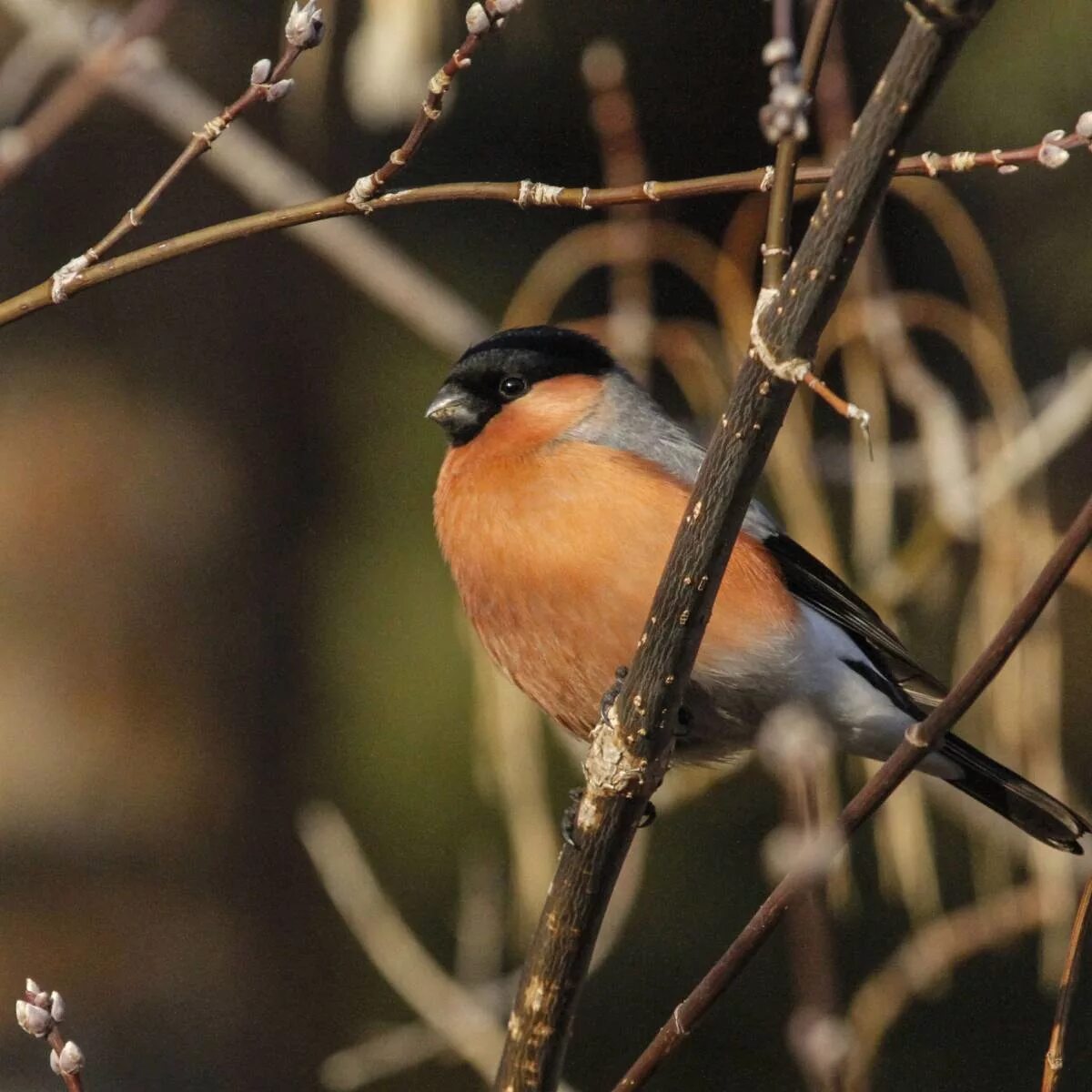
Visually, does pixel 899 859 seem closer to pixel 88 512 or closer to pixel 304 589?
pixel 304 589

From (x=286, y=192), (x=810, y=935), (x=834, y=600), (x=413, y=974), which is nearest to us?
(x=810, y=935)

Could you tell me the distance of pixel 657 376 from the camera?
4402mm

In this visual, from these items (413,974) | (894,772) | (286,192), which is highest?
(286,192)

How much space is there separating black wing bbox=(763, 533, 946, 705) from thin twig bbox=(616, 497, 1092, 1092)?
1358 millimetres

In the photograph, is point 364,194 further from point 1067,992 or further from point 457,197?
point 1067,992

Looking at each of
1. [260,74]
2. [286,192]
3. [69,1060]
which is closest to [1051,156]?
[260,74]

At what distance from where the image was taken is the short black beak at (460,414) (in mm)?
2609

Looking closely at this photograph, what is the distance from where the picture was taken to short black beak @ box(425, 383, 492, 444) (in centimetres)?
261

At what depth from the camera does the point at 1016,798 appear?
2443 millimetres

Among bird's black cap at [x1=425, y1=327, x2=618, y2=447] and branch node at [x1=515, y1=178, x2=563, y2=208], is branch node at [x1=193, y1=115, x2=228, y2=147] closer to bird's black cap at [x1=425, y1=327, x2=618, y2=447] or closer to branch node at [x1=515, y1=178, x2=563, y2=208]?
branch node at [x1=515, y1=178, x2=563, y2=208]

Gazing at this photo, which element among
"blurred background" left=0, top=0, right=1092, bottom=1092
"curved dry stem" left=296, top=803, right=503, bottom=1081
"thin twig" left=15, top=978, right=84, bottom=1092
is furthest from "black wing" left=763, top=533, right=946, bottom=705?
"thin twig" left=15, top=978, right=84, bottom=1092

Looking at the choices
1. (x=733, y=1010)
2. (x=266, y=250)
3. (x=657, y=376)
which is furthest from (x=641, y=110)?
(x=733, y=1010)

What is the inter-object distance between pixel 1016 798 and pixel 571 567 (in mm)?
754

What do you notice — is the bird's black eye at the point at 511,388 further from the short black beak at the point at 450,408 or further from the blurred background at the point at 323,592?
the blurred background at the point at 323,592
